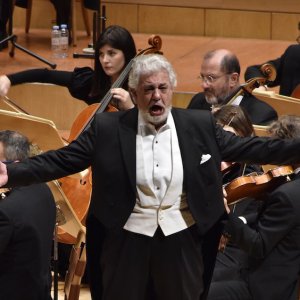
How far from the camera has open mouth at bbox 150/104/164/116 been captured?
306 centimetres

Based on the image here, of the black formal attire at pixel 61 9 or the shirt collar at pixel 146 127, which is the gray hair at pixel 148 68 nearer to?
the shirt collar at pixel 146 127

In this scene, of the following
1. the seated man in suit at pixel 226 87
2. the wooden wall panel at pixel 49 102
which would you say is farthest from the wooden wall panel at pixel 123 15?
the seated man in suit at pixel 226 87

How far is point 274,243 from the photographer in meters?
3.57

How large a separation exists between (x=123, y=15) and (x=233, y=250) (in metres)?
4.09

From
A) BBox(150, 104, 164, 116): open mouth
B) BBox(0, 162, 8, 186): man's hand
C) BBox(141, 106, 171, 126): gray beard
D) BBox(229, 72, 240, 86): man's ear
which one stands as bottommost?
BBox(0, 162, 8, 186): man's hand

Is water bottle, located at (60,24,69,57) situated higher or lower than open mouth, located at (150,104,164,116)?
higher

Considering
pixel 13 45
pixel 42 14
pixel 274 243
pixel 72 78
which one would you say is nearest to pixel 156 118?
pixel 274 243

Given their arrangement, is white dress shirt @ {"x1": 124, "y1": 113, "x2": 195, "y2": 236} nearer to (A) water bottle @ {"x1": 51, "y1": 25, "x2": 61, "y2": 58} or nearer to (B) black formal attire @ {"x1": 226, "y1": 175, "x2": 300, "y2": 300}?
(B) black formal attire @ {"x1": 226, "y1": 175, "x2": 300, "y2": 300}

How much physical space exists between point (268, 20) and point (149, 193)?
185 inches

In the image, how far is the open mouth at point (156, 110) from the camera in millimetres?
3061

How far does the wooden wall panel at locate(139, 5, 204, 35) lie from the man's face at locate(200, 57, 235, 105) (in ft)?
9.57

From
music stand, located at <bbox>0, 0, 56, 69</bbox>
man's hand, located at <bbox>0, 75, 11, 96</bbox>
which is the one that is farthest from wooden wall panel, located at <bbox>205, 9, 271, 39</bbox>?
man's hand, located at <bbox>0, 75, 11, 96</bbox>

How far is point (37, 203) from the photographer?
3.43 metres

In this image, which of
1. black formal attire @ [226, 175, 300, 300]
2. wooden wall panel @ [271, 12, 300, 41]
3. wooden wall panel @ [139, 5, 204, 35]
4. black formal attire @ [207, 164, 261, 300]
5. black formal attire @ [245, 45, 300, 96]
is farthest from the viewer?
wooden wall panel @ [139, 5, 204, 35]
